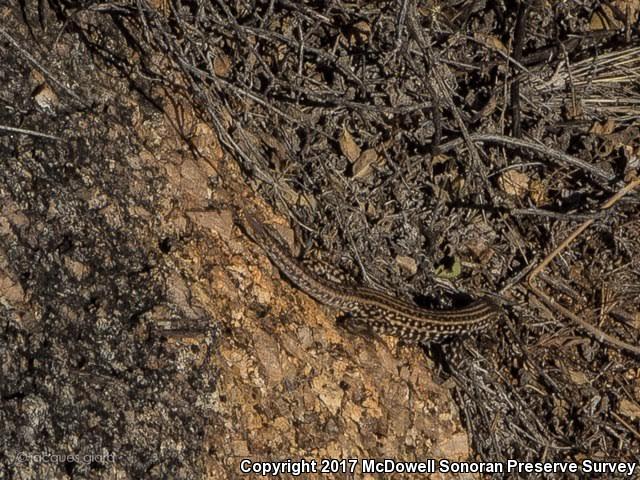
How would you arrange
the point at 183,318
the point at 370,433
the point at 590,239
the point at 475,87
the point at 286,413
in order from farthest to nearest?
the point at 590,239
the point at 475,87
the point at 370,433
the point at 286,413
the point at 183,318

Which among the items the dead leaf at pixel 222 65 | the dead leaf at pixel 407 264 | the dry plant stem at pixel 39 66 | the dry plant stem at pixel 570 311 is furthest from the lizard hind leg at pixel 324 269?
the dry plant stem at pixel 39 66

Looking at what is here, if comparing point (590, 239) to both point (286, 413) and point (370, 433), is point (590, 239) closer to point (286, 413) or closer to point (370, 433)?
point (370, 433)

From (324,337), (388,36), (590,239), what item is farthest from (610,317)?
(388,36)

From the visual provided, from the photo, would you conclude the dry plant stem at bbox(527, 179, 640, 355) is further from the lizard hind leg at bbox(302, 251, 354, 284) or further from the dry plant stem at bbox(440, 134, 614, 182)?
the lizard hind leg at bbox(302, 251, 354, 284)

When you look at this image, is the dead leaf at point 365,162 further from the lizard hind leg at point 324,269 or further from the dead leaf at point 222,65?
the dead leaf at point 222,65

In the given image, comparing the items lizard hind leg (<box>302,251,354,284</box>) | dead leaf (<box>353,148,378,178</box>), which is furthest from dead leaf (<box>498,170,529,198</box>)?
lizard hind leg (<box>302,251,354,284</box>)

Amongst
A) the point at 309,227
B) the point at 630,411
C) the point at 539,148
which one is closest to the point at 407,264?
the point at 309,227

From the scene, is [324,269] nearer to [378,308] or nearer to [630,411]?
[378,308]
